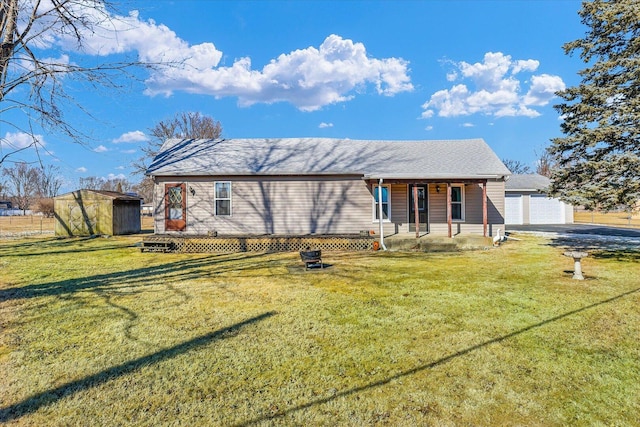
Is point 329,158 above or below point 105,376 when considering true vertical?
above

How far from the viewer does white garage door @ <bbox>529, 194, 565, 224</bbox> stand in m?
23.0

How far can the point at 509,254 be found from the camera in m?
10.6

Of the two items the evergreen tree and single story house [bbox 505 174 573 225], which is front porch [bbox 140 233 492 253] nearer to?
the evergreen tree

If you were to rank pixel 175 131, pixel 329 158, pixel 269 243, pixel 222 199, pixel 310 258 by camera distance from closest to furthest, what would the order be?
pixel 310 258
pixel 269 243
pixel 222 199
pixel 329 158
pixel 175 131

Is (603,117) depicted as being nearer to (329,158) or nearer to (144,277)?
(329,158)

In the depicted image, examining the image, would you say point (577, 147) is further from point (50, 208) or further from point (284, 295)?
point (50, 208)

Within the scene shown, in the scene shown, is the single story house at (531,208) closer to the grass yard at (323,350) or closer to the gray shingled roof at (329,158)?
the gray shingled roof at (329,158)

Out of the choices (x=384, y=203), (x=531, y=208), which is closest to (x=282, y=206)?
(x=384, y=203)

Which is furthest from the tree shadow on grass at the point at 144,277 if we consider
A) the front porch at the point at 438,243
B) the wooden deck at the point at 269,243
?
the front porch at the point at 438,243

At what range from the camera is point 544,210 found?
2311cm

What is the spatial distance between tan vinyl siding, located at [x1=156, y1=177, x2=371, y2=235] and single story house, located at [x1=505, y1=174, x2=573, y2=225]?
47.3 ft

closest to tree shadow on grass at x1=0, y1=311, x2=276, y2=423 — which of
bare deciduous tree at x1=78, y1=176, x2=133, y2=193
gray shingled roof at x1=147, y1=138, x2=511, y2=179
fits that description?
gray shingled roof at x1=147, y1=138, x2=511, y2=179

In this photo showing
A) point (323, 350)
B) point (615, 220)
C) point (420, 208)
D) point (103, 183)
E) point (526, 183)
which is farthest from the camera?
point (103, 183)

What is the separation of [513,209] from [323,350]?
23.0m
